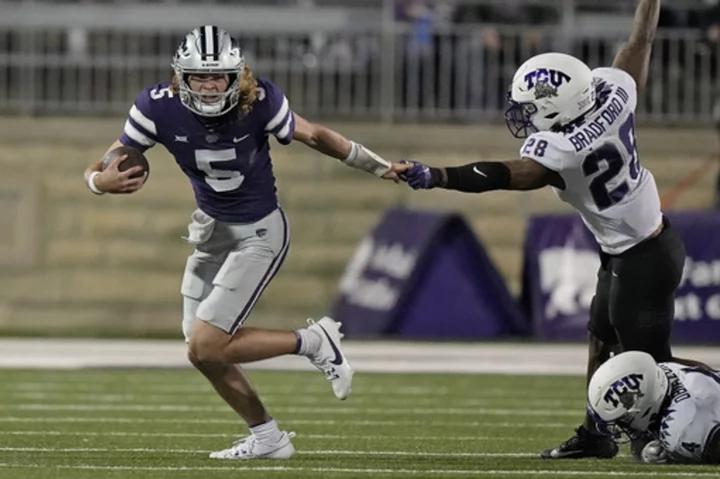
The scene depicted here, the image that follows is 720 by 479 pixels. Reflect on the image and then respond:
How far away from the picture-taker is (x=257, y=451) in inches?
241

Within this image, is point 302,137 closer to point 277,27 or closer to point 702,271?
point 702,271

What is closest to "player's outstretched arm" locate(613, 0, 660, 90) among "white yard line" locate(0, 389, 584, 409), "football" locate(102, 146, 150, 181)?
"football" locate(102, 146, 150, 181)

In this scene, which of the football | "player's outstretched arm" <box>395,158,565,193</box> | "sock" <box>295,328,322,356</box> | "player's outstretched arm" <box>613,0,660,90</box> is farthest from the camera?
"player's outstretched arm" <box>613,0,660,90</box>

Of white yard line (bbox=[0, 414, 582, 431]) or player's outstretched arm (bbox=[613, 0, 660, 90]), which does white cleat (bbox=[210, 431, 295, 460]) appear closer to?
white yard line (bbox=[0, 414, 582, 431])

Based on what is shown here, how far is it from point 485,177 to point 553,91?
0.38m

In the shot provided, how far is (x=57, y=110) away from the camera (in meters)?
14.0

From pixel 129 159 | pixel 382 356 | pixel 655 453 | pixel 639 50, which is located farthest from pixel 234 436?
pixel 382 356

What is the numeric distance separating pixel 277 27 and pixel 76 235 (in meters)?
2.32

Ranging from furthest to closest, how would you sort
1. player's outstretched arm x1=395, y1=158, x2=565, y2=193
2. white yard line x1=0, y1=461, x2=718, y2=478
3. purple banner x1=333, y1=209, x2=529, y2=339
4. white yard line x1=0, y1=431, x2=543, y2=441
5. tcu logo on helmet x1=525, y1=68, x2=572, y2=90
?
purple banner x1=333, y1=209, x2=529, y2=339 < white yard line x1=0, y1=431, x2=543, y2=441 < tcu logo on helmet x1=525, y1=68, x2=572, y2=90 < player's outstretched arm x1=395, y1=158, x2=565, y2=193 < white yard line x1=0, y1=461, x2=718, y2=478

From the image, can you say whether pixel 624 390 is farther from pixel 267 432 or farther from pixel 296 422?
pixel 296 422

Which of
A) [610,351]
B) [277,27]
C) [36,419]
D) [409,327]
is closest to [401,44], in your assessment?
[277,27]

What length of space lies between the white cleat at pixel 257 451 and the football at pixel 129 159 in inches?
38.9

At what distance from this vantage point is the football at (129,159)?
19.6 ft

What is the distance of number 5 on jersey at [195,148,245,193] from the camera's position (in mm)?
6137
